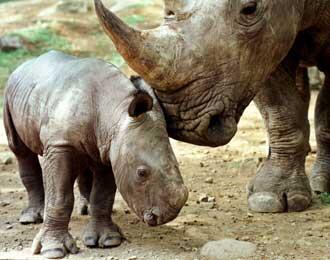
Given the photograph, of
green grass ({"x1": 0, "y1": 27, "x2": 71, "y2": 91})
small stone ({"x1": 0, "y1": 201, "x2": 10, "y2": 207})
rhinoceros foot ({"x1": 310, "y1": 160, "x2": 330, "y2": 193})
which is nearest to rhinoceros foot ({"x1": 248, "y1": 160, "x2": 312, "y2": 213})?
rhinoceros foot ({"x1": 310, "y1": 160, "x2": 330, "y2": 193})

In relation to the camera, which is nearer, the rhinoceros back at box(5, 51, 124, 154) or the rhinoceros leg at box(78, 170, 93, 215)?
the rhinoceros back at box(5, 51, 124, 154)

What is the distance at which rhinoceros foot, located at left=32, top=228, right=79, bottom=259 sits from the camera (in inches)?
192

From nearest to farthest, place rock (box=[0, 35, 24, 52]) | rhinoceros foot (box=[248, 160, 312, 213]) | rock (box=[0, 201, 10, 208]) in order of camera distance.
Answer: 1. rhinoceros foot (box=[248, 160, 312, 213])
2. rock (box=[0, 201, 10, 208])
3. rock (box=[0, 35, 24, 52])

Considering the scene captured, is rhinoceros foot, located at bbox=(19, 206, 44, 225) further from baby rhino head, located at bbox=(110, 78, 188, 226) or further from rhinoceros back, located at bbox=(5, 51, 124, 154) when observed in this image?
baby rhino head, located at bbox=(110, 78, 188, 226)

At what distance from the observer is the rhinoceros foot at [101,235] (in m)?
5.17

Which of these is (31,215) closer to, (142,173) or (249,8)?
(142,173)

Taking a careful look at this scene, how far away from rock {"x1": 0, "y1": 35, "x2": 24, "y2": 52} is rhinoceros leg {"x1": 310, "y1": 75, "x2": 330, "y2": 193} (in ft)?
29.3

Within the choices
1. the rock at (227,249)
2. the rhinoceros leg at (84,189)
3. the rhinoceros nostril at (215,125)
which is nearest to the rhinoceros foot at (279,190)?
the rock at (227,249)

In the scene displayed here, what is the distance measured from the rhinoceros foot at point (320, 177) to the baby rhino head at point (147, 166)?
8.41ft

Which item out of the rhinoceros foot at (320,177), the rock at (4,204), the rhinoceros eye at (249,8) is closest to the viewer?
the rhinoceros eye at (249,8)

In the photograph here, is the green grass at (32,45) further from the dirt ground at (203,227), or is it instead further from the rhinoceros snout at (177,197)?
the rhinoceros snout at (177,197)

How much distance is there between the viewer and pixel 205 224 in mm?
5879

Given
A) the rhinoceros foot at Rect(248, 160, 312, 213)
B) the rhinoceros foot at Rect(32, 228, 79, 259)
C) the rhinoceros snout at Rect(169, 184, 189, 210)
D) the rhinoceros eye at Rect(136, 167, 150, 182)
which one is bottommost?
the rhinoceros foot at Rect(32, 228, 79, 259)

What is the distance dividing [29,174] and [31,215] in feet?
0.99
